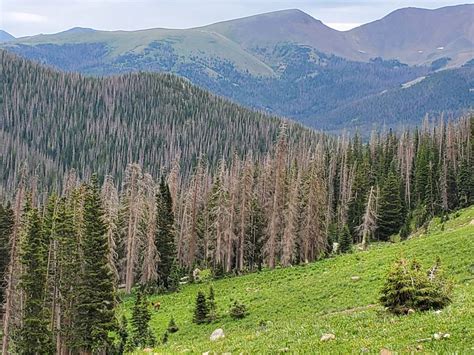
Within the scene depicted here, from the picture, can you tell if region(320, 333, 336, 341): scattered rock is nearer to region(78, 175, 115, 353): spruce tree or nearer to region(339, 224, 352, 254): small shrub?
region(78, 175, 115, 353): spruce tree

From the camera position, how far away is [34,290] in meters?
43.3

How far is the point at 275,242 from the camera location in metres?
65.8

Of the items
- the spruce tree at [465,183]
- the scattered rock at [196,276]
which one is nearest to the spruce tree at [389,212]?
the spruce tree at [465,183]

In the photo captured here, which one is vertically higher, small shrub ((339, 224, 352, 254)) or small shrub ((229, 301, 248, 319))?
small shrub ((229, 301, 248, 319))

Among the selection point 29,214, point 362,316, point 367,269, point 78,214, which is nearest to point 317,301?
point 367,269

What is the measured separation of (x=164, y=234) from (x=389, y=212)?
36574 millimetres

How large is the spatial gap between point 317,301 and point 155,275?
108ft

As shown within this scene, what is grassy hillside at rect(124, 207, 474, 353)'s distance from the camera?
16.8 m

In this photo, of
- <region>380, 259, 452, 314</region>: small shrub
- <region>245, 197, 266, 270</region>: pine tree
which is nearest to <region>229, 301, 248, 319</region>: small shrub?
<region>380, 259, 452, 314</region>: small shrub

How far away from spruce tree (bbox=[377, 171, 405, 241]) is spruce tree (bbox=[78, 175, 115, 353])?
5256 cm

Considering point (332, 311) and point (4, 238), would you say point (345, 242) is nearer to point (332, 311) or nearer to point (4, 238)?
point (332, 311)

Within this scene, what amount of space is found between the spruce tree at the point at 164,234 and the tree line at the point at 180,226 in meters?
0.12

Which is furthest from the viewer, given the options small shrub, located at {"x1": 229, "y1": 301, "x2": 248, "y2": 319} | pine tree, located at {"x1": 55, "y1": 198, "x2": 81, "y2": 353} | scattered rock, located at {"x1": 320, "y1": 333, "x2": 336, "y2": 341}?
pine tree, located at {"x1": 55, "y1": 198, "x2": 81, "y2": 353}

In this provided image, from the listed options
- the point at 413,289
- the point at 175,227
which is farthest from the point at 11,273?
the point at 175,227
